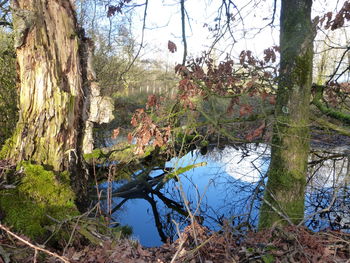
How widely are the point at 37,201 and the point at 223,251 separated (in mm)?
2012

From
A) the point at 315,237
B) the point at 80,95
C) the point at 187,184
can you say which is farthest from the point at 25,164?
the point at 187,184

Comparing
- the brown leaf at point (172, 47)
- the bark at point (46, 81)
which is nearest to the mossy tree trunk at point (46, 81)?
the bark at point (46, 81)

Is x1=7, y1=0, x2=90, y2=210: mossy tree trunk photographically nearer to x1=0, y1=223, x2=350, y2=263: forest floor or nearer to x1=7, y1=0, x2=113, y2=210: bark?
x1=7, y1=0, x2=113, y2=210: bark

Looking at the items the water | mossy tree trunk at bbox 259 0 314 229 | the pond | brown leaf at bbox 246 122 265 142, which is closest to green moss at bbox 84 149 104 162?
the pond

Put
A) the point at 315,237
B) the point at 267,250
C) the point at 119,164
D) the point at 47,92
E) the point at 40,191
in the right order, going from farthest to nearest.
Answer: the point at 119,164 → the point at 47,92 → the point at 40,191 → the point at 315,237 → the point at 267,250

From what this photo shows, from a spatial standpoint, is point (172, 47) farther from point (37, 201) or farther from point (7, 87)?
point (7, 87)

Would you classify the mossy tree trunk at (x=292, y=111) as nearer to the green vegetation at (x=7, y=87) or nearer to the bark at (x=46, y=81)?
the bark at (x=46, y=81)

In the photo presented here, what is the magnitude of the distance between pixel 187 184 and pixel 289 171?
15.6ft

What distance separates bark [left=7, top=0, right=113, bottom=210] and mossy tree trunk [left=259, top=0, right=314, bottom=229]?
102 inches

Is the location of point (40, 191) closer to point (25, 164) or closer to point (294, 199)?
point (25, 164)

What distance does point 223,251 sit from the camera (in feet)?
7.11

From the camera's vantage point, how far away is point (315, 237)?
7.39ft

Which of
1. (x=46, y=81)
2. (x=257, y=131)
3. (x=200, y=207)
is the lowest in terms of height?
(x=200, y=207)

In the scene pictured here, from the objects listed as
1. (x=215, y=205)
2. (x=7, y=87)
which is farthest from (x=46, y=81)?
(x=215, y=205)
